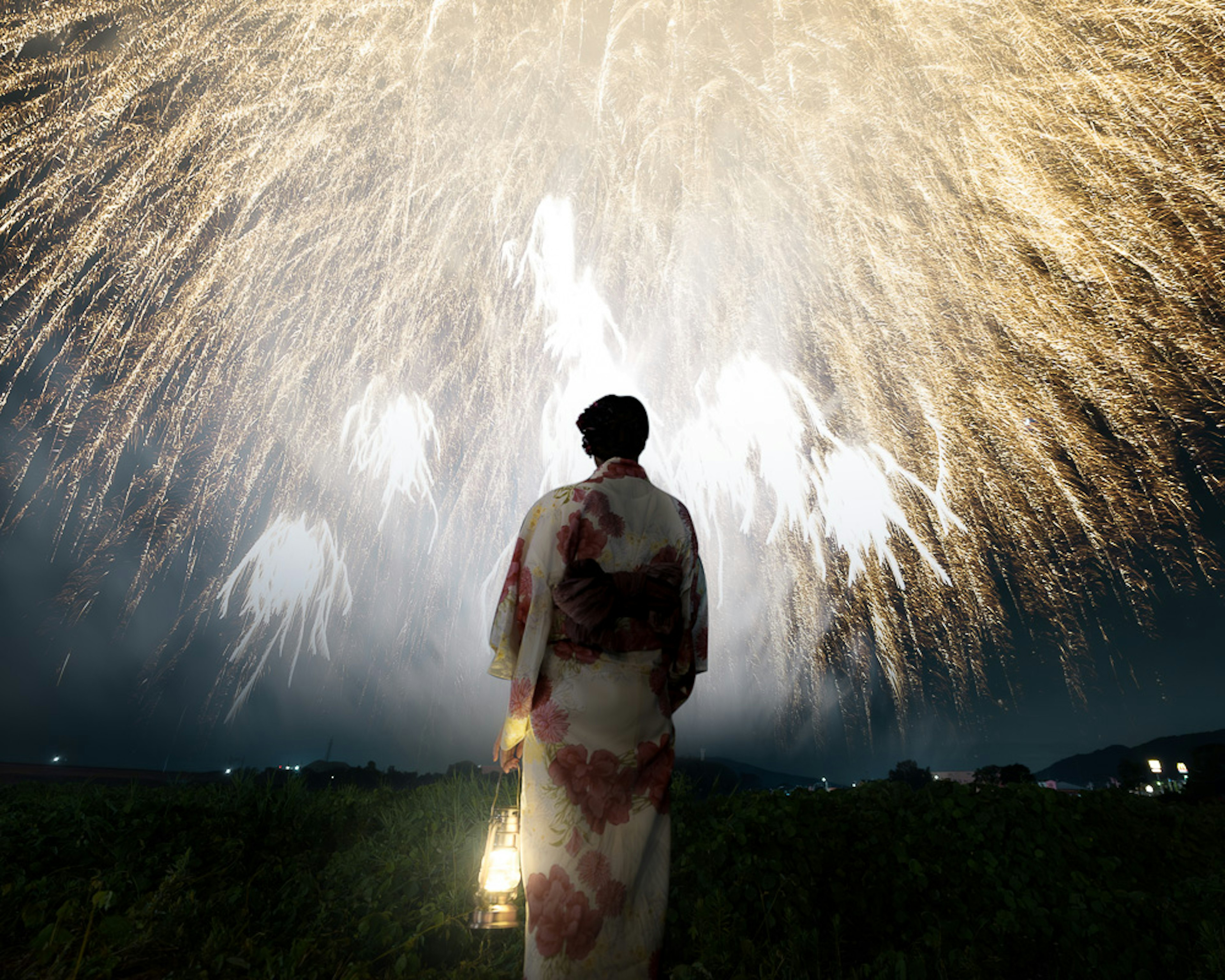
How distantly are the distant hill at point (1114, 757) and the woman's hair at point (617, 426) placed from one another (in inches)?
4584

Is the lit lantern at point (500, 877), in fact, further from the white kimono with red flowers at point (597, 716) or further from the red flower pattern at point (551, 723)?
the red flower pattern at point (551, 723)

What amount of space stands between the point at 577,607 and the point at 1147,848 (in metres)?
5.50

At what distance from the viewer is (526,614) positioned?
242 cm

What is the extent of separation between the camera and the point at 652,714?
2283 millimetres

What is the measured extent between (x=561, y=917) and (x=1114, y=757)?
723 feet

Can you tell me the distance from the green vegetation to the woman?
32.3 inches

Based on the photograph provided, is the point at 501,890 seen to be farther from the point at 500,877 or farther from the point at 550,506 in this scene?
the point at 550,506

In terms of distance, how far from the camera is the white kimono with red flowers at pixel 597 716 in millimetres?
2102

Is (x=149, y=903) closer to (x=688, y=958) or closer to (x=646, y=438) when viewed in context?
(x=688, y=958)

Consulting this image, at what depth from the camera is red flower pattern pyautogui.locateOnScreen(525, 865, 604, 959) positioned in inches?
81.0

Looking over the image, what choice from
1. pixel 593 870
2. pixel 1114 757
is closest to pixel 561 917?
pixel 593 870

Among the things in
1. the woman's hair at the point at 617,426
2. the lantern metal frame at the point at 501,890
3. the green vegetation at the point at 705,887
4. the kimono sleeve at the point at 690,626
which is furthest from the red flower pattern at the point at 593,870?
the woman's hair at the point at 617,426

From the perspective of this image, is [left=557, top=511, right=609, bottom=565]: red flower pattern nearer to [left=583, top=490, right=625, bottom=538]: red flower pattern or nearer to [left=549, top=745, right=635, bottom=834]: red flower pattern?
[left=583, top=490, right=625, bottom=538]: red flower pattern

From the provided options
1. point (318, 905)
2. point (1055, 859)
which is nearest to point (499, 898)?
point (318, 905)
